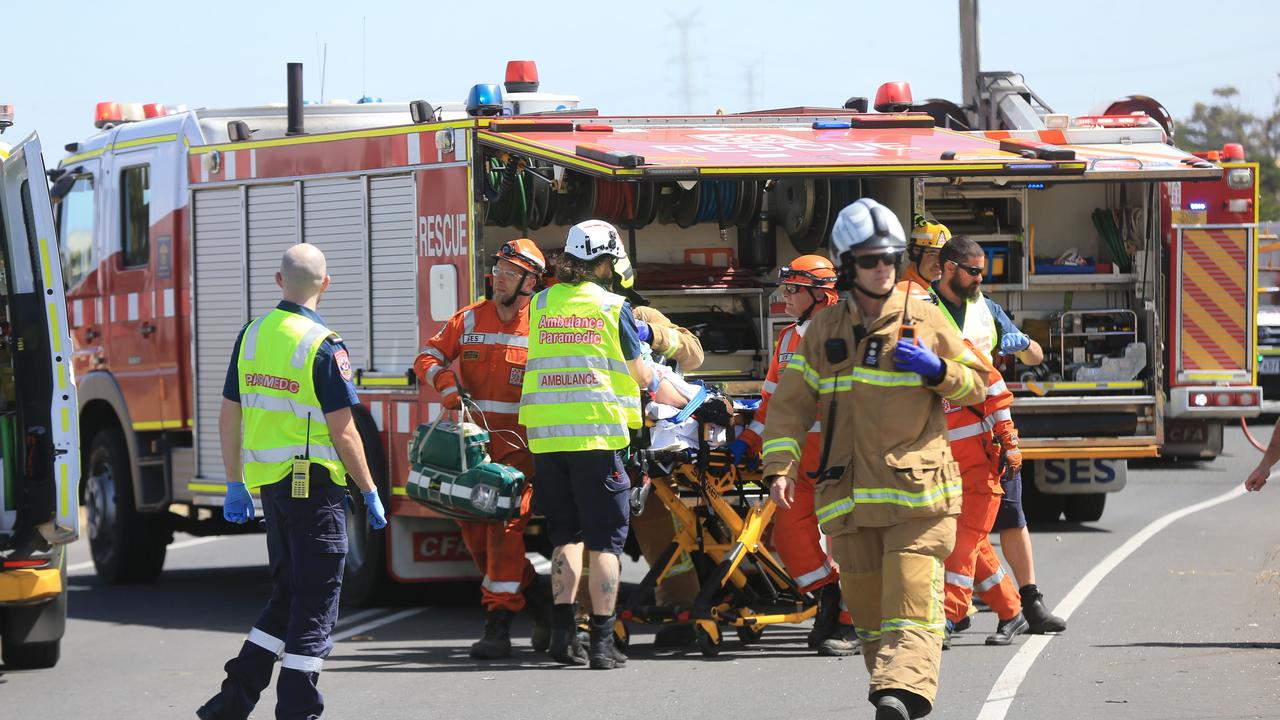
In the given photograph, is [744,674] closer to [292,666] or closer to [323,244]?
[292,666]

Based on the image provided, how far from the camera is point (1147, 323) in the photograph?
1323 centimetres

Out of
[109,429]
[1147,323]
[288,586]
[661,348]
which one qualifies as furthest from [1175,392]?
[288,586]

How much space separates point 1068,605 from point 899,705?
13.5 ft

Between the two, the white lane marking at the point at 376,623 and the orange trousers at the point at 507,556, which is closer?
the orange trousers at the point at 507,556

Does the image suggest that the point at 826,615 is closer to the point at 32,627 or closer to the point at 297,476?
the point at 297,476

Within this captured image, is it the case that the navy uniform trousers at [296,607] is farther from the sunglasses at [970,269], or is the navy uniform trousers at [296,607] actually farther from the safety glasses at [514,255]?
the sunglasses at [970,269]

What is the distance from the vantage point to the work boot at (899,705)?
6.14 m

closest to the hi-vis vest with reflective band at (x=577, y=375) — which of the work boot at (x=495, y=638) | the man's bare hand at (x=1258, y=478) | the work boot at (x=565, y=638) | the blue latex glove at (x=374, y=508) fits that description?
the work boot at (x=565, y=638)

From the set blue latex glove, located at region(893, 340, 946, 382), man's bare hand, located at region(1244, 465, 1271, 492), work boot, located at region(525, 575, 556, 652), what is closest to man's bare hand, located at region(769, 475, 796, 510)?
blue latex glove, located at region(893, 340, 946, 382)

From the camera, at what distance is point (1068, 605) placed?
32.9 feet

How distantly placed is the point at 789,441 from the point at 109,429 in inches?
283

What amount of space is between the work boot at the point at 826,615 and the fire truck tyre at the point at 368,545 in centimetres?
262

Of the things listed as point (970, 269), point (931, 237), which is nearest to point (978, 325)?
point (970, 269)

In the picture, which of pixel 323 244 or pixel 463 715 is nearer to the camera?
pixel 463 715
